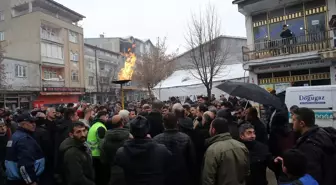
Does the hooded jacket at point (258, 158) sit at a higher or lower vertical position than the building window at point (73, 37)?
lower

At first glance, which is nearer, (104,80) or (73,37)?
(73,37)

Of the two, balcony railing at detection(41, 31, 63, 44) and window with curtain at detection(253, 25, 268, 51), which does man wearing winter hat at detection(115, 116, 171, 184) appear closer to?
window with curtain at detection(253, 25, 268, 51)

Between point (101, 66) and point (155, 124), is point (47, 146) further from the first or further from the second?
point (101, 66)

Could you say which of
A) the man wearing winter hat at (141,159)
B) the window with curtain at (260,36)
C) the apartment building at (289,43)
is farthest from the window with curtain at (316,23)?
the man wearing winter hat at (141,159)

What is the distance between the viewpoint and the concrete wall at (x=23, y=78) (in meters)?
27.0

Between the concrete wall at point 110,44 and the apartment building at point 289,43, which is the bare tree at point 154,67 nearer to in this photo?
the apartment building at point 289,43

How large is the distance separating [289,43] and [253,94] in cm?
1127

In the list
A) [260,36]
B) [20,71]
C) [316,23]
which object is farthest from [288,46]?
[20,71]

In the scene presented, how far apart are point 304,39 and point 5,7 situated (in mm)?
→ 37174

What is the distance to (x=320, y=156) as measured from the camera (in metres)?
Answer: 2.89

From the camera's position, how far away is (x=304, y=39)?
52.5 ft

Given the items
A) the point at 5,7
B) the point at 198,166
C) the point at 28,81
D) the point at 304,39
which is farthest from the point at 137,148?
the point at 5,7

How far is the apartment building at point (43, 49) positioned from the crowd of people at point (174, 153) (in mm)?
27595

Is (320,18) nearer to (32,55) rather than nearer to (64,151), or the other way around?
(64,151)
